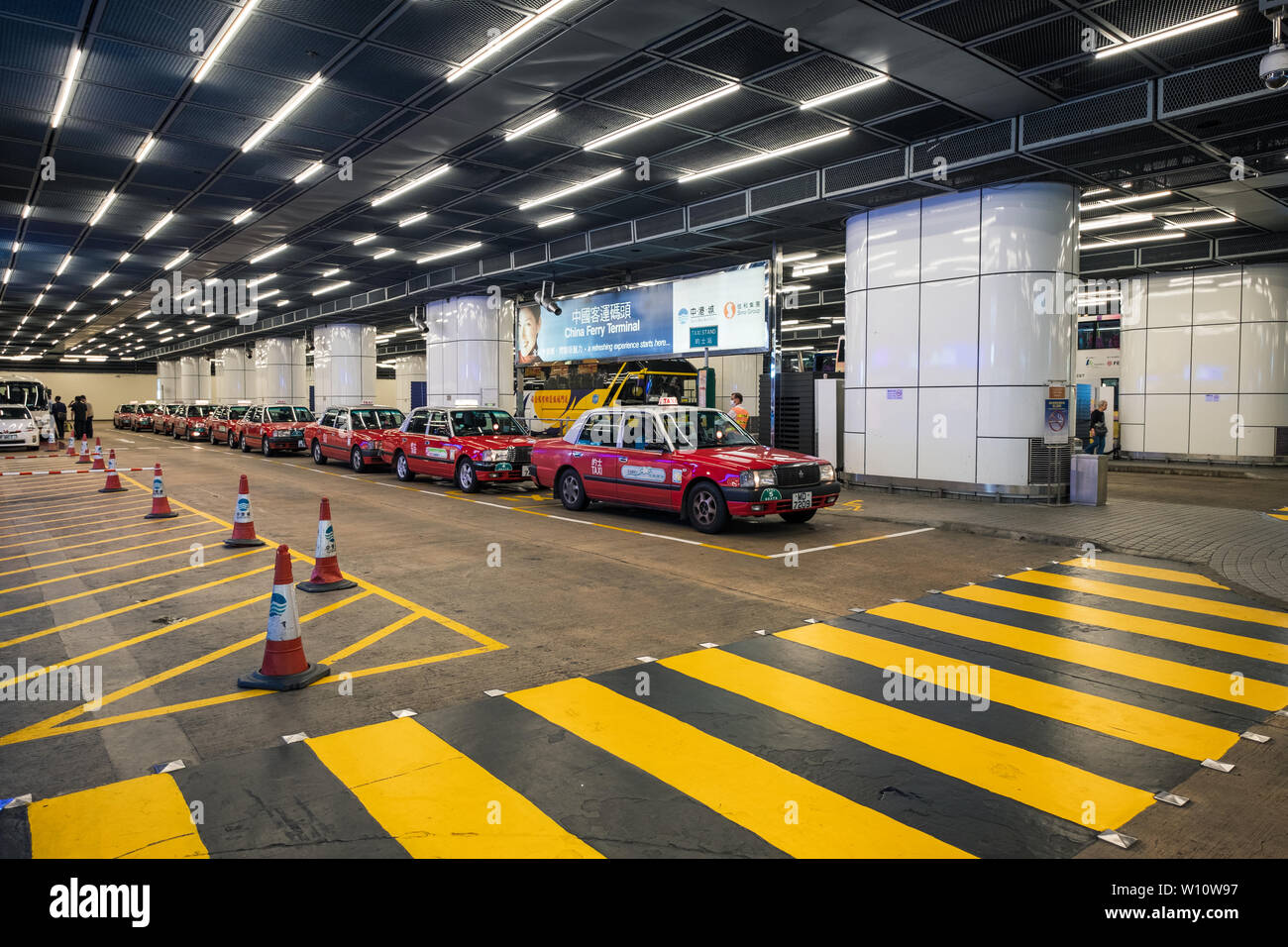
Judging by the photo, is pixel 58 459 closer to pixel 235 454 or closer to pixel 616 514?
pixel 235 454

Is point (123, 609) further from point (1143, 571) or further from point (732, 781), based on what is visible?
point (1143, 571)

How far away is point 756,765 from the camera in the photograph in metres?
3.98

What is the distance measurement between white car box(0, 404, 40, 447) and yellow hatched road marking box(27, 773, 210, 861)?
32.3 m

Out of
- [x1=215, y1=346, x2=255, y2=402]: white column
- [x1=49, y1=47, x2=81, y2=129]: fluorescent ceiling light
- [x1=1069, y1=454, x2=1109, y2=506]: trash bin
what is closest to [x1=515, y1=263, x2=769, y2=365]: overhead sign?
[x1=1069, y1=454, x2=1109, y2=506]: trash bin

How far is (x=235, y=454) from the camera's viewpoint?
2848cm

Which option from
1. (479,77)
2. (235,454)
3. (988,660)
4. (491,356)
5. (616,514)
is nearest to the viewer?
(988,660)

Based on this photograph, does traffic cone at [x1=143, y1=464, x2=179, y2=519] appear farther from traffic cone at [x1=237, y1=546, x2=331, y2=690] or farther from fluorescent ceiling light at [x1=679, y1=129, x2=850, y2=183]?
fluorescent ceiling light at [x1=679, y1=129, x2=850, y2=183]

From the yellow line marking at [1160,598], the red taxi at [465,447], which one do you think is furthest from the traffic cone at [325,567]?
the red taxi at [465,447]

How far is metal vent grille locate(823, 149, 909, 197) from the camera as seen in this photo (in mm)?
13727

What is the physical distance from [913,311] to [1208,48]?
6.11 m

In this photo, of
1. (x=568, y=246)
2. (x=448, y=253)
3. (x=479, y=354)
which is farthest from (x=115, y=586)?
(x=479, y=354)

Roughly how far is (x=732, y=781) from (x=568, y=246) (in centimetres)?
1888

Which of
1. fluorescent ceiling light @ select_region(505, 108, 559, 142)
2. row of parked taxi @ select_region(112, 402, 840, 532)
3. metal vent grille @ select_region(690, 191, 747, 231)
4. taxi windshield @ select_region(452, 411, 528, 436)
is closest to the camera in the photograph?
row of parked taxi @ select_region(112, 402, 840, 532)

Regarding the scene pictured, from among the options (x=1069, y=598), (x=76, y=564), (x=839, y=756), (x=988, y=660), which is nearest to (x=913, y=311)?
(x=1069, y=598)
